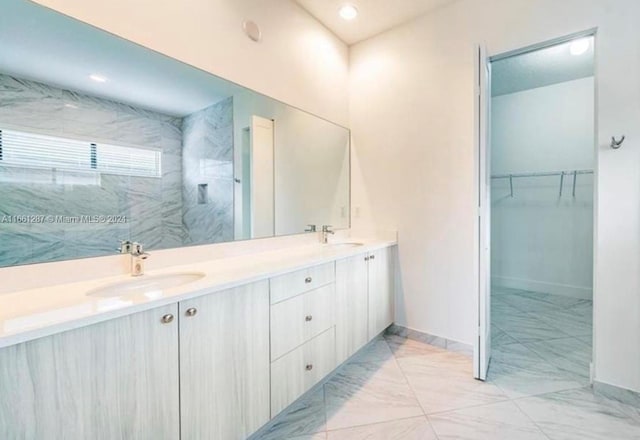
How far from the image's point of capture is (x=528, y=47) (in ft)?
7.06

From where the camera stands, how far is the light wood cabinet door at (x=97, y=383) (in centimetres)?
83

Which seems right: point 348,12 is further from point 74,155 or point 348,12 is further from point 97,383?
point 97,383

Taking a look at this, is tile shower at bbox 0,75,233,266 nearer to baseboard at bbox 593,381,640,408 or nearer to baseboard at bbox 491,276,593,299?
baseboard at bbox 593,381,640,408

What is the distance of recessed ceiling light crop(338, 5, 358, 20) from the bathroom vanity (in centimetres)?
200

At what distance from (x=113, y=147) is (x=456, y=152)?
231 cm

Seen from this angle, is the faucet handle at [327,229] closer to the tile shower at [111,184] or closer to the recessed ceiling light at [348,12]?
the tile shower at [111,184]

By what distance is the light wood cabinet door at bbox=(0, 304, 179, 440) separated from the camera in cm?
83

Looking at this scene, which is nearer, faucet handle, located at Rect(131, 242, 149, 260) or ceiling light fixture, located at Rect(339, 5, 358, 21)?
faucet handle, located at Rect(131, 242, 149, 260)

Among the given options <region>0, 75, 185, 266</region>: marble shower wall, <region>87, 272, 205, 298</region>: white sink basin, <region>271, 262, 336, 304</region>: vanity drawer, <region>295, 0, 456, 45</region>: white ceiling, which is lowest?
<region>271, 262, 336, 304</region>: vanity drawer

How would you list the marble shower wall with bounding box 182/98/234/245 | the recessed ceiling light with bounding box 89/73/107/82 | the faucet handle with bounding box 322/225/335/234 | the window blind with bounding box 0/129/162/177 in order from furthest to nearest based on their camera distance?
the faucet handle with bounding box 322/225/335/234 → the marble shower wall with bounding box 182/98/234/245 → the recessed ceiling light with bounding box 89/73/107/82 → the window blind with bounding box 0/129/162/177

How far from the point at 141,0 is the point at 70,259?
4.20 ft

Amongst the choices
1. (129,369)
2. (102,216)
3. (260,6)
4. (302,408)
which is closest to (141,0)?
(260,6)

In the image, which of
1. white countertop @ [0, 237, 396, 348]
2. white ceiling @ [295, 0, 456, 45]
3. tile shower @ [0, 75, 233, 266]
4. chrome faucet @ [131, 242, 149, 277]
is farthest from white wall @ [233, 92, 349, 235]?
white ceiling @ [295, 0, 456, 45]

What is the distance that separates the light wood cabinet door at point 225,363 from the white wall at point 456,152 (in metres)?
1.49
